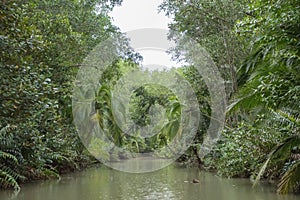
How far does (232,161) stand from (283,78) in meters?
3.65

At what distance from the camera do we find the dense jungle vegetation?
5.44 meters

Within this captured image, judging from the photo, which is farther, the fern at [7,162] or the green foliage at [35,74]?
the fern at [7,162]

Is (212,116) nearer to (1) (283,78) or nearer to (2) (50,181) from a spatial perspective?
(2) (50,181)

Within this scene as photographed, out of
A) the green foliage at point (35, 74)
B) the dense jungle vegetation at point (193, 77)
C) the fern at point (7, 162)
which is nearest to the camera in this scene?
the dense jungle vegetation at point (193, 77)

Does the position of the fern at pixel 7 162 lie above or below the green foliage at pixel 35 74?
below

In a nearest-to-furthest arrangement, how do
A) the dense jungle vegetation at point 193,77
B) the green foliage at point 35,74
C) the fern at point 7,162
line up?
the dense jungle vegetation at point 193,77 → the green foliage at point 35,74 → the fern at point 7,162

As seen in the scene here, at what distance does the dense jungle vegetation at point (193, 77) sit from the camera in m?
5.44

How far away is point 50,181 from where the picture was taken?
9305mm

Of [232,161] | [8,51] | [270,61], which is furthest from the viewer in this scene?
[232,161]

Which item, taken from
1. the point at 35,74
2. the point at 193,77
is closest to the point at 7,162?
the point at 35,74

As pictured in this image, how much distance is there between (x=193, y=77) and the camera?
13492 millimetres

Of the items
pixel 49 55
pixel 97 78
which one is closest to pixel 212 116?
pixel 97 78

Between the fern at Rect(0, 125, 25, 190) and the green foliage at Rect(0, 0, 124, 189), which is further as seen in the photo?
the fern at Rect(0, 125, 25, 190)

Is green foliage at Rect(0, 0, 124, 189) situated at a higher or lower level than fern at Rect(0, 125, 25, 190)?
higher
